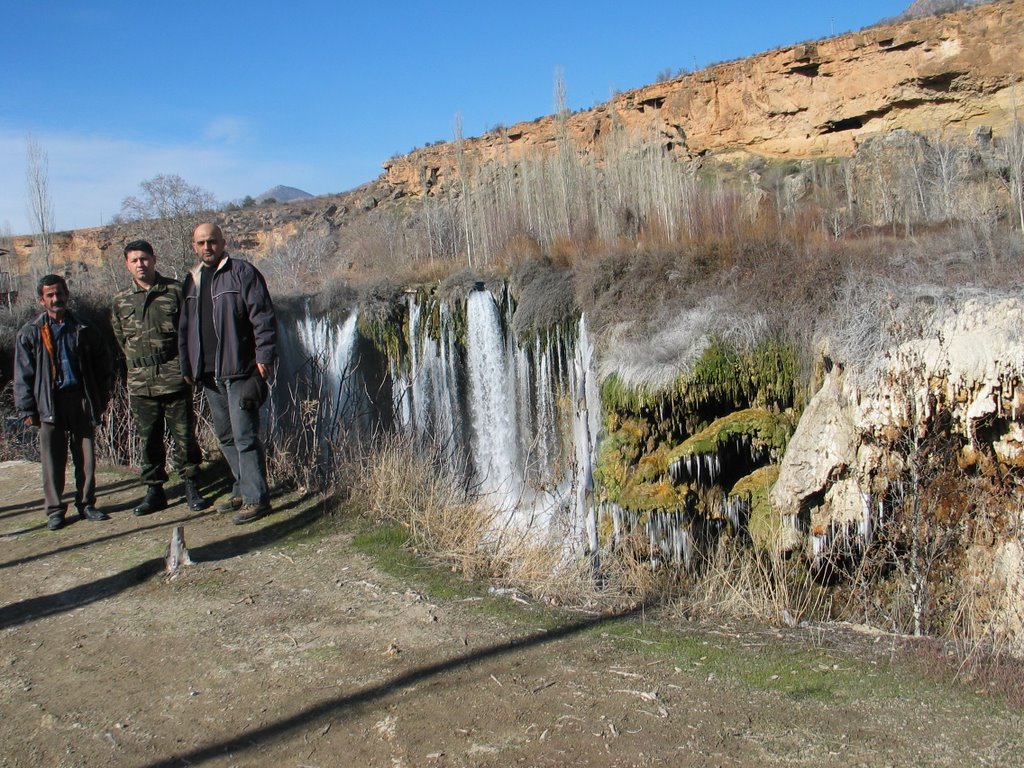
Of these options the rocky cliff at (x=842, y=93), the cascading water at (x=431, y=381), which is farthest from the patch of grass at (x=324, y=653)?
the rocky cliff at (x=842, y=93)

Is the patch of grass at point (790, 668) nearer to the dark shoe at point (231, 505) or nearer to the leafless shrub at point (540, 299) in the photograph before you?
the dark shoe at point (231, 505)

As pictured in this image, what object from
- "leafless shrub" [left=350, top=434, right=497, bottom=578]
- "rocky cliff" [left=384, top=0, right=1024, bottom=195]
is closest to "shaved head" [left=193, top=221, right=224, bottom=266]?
"leafless shrub" [left=350, top=434, right=497, bottom=578]

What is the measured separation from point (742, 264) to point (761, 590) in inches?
198

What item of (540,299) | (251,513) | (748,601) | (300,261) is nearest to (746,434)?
(748,601)

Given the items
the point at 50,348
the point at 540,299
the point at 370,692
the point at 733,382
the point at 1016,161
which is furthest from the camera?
the point at 1016,161

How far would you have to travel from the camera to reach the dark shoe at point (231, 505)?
19.3 feet

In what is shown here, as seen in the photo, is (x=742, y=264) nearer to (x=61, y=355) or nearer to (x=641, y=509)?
(x=641, y=509)

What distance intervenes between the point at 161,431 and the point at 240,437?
107 centimetres

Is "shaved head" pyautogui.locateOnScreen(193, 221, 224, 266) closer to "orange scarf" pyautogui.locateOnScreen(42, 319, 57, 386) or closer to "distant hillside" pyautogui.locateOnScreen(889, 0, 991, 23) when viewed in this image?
"orange scarf" pyautogui.locateOnScreen(42, 319, 57, 386)

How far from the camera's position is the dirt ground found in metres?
3.03

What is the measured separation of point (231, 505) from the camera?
233 inches

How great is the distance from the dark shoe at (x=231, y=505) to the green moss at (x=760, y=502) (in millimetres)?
4202

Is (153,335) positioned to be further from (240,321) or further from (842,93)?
(842,93)

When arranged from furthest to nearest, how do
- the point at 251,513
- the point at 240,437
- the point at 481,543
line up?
the point at 251,513
the point at 240,437
the point at 481,543
